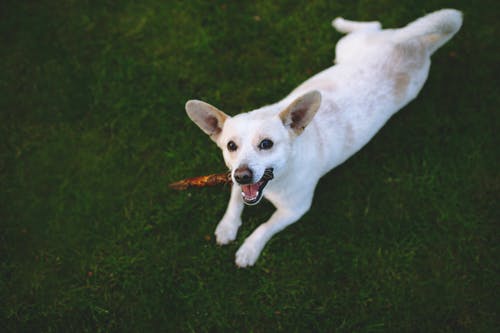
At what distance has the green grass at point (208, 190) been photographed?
3846mm

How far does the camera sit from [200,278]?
12.8 ft

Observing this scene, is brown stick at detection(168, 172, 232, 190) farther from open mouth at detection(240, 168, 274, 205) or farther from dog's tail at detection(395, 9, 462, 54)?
dog's tail at detection(395, 9, 462, 54)

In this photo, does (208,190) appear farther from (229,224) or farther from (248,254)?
(248,254)

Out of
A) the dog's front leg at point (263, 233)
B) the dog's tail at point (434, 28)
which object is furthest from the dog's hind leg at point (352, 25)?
the dog's front leg at point (263, 233)

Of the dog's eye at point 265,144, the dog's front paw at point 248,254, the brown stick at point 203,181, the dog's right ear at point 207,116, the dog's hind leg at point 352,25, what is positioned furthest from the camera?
the dog's hind leg at point 352,25

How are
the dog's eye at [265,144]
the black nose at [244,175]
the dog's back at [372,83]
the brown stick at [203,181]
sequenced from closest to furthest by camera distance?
the black nose at [244,175] < the dog's eye at [265,144] < the dog's back at [372,83] < the brown stick at [203,181]

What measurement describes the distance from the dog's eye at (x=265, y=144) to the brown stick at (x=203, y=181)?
762 mm

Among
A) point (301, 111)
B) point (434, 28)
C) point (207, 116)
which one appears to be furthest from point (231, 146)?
point (434, 28)

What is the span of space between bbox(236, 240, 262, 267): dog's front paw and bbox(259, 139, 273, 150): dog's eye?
141 centimetres

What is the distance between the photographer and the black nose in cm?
265

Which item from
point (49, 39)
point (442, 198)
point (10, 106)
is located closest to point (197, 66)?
point (49, 39)

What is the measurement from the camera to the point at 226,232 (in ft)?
13.0

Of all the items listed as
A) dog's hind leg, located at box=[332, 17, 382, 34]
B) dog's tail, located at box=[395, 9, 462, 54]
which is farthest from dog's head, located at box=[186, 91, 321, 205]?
dog's hind leg, located at box=[332, 17, 382, 34]

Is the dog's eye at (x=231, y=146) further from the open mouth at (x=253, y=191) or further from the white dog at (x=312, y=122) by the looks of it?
the open mouth at (x=253, y=191)
